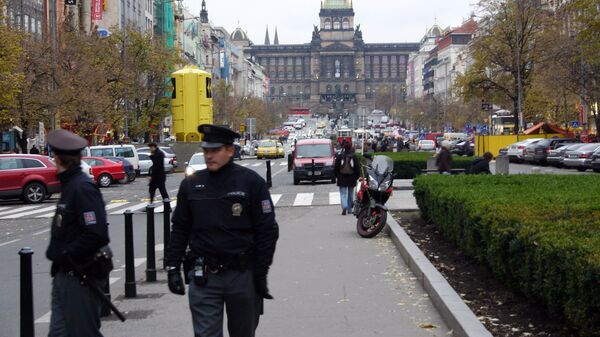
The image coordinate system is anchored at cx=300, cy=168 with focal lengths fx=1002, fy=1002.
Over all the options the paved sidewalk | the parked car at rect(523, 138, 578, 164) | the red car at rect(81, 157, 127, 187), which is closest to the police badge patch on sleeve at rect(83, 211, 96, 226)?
the paved sidewalk

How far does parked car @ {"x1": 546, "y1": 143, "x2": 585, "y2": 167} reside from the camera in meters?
47.3

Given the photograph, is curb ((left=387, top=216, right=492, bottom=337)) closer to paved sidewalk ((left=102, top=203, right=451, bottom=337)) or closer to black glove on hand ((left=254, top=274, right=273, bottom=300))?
paved sidewalk ((left=102, top=203, right=451, bottom=337))

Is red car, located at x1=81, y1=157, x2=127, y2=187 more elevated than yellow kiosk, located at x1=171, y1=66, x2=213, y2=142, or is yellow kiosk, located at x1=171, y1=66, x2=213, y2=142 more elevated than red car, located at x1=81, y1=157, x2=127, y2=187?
yellow kiosk, located at x1=171, y1=66, x2=213, y2=142

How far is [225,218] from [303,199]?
74.8ft

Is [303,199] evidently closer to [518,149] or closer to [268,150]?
[518,149]

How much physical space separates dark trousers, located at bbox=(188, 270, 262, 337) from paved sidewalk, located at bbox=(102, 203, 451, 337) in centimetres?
271

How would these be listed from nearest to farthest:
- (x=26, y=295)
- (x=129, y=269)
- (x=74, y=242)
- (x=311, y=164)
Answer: (x=74, y=242) → (x=26, y=295) → (x=129, y=269) → (x=311, y=164)

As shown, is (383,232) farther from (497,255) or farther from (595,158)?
(595,158)

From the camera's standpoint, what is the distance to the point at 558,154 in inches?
1932

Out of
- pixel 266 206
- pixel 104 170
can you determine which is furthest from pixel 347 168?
pixel 104 170

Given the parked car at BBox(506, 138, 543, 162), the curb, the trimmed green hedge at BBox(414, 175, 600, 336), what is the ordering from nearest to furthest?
1. the trimmed green hedge at BBox(414, 175, 600, 336)
2. the curb
3. the parked car at BBox(506, 138, 543, 162)

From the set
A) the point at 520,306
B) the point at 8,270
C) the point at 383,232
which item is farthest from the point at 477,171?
the point at 520,306

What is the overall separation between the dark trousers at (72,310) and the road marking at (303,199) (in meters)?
20.8

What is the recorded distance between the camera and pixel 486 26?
7081 centimetres
